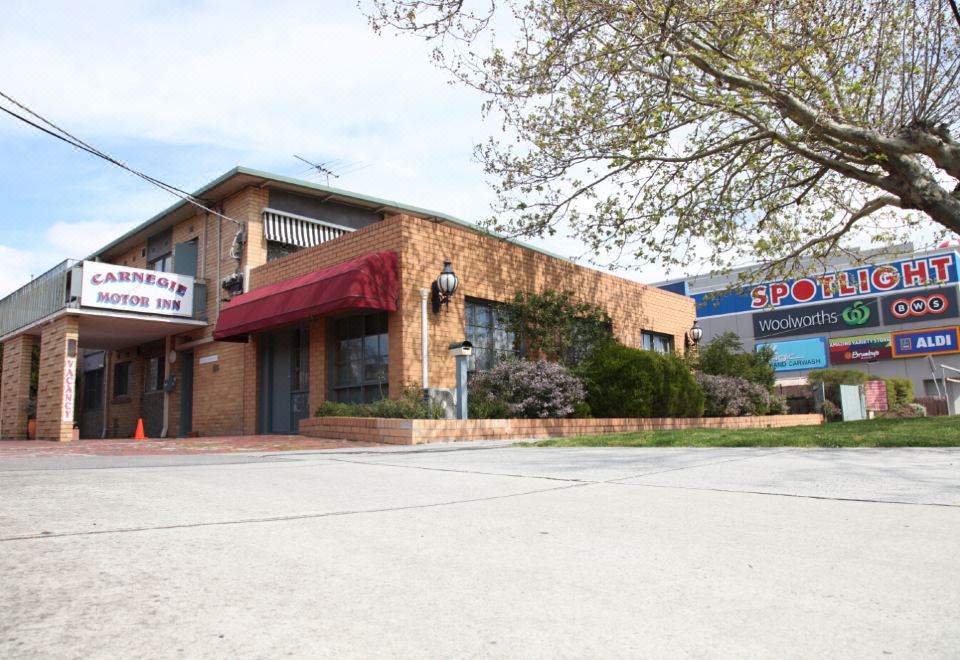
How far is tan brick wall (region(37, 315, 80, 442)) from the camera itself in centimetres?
1552

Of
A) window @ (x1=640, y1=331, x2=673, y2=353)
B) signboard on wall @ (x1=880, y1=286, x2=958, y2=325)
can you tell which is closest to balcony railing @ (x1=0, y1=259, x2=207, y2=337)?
window @ (x1=640, y1=331, x2=673, y2=353)

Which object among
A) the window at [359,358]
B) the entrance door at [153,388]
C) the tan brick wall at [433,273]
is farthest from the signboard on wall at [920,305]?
the entrance door at [153,388]

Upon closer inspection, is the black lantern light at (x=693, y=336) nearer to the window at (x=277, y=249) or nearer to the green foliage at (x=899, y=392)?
the green foliage at (x=899, y=392)

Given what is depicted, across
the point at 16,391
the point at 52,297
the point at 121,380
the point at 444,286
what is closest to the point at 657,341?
the point at 444,286

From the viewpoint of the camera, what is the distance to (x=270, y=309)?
1390cm

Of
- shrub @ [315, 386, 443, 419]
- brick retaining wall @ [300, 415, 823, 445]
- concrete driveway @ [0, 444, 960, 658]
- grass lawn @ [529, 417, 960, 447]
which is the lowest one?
concrete driveway @ [0, 444, 960, 658]

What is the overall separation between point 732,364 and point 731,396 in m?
2.13

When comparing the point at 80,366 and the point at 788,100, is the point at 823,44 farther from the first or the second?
the point at 80,366

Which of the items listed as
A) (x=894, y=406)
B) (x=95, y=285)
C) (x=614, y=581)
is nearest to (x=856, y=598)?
(x=614, y=581)

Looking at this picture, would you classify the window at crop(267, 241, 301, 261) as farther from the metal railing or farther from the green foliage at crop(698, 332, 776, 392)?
the green foliage at crop(698, 332, 776, 392)

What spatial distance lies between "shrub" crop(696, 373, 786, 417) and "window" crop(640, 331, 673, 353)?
2.50 meters

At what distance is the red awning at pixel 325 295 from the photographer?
12.1m

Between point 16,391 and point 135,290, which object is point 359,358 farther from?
point 16,391

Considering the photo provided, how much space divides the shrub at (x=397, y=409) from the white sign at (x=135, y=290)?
21.8ft
